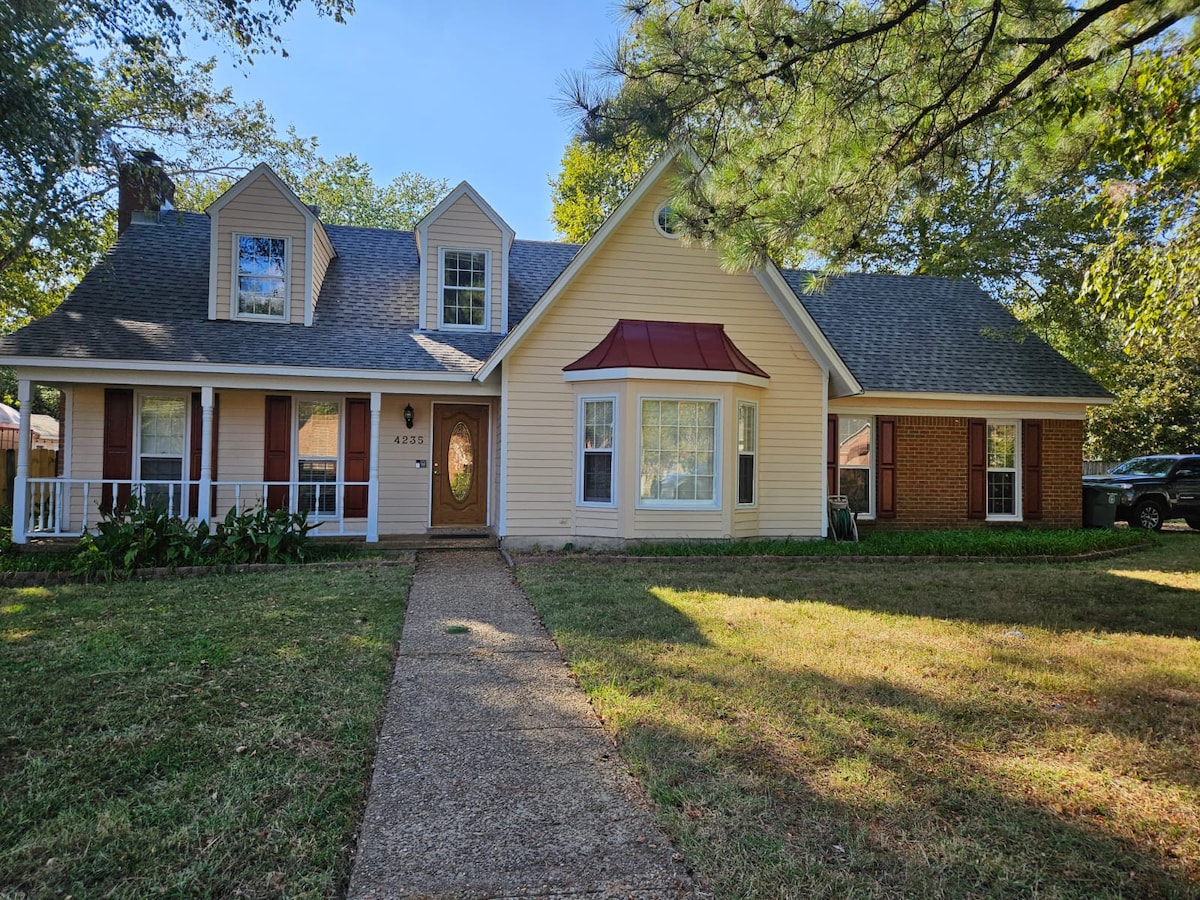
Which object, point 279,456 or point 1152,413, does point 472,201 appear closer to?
point 279,456

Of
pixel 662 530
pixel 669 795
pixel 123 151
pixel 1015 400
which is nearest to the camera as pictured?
pixel 669 795

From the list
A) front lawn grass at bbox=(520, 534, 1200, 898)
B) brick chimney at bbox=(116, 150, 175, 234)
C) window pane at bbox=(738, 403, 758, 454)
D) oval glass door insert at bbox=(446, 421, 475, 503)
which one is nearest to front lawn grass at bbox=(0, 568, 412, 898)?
front lawn grass at bbox=(520, 534, 1200, 898)

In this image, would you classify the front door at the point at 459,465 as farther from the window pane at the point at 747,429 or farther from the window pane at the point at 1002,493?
the window pane at the point at 1002,493

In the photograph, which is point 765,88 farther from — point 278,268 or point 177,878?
point 278,268

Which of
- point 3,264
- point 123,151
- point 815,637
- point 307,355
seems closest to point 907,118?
point 815,637

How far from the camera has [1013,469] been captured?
13898 mm

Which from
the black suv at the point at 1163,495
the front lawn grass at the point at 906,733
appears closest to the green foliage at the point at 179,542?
the front lawn grass at the point at 906,733

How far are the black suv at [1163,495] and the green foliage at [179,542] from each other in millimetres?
16403

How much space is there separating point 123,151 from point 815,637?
10.8m

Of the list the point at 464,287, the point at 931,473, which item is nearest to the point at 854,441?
the point at 931,473

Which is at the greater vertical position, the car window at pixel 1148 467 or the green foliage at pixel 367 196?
the green foliage at pixel 367 196

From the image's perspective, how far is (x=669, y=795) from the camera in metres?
3.22

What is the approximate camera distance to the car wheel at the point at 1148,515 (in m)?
15.8

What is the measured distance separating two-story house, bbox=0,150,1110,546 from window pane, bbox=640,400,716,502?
0.03m
